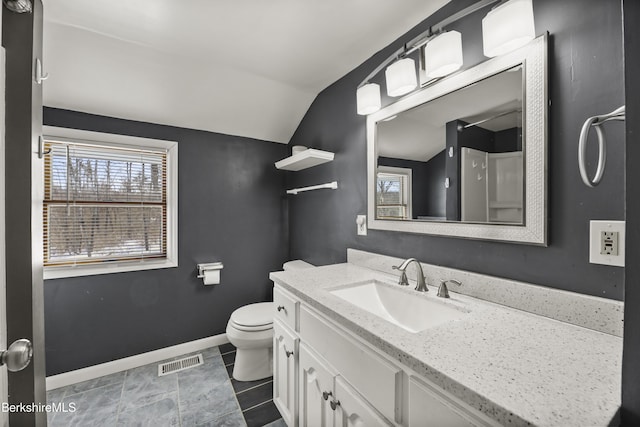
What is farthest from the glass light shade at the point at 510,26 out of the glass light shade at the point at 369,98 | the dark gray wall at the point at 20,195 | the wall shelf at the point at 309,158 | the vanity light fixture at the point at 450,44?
the dark gray wall at the point at 20,195

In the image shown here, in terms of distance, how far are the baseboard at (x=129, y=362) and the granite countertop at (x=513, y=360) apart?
6.12ft

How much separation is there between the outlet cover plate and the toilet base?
1958mm

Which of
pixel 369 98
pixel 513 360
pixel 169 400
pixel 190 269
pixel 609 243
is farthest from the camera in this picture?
pixel 190 269

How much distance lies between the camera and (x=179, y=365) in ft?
6.88

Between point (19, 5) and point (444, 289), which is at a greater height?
point (19, 5)

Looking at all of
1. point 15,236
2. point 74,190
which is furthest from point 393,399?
point 74,190

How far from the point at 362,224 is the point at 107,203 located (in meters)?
2.01

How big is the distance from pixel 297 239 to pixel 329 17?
6.01 ft

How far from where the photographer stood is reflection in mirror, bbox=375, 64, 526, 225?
3.36ft

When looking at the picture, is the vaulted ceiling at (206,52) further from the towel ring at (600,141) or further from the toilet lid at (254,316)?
the toilet lid at (254,316)

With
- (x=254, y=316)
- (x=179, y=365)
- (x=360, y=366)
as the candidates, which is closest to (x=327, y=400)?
(x=360, y=366)

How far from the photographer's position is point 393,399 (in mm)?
739

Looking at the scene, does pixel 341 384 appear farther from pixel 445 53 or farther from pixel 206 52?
pixel 206 52

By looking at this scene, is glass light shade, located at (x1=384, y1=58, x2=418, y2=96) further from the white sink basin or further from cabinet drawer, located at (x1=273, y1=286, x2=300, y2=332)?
cabinet drawer, located at (x1=273, y1=286, x2=300, y2=332)
